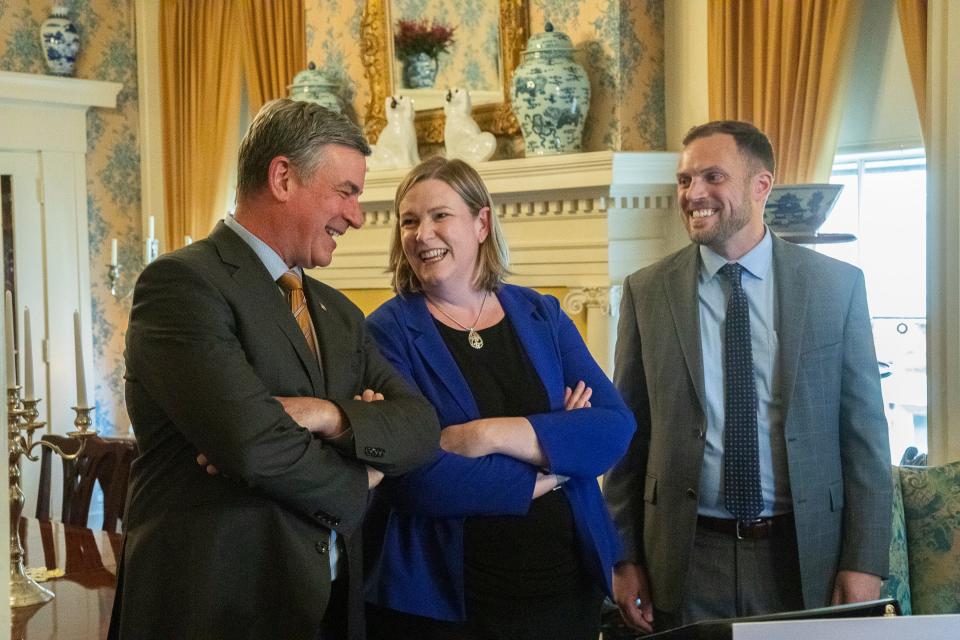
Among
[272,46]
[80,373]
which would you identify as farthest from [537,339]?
[272,46]

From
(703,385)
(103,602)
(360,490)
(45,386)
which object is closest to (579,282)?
(703,385)

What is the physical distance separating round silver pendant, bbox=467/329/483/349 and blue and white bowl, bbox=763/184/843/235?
4.35ft

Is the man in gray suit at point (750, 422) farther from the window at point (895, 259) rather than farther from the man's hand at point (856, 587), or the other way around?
the window at point (895, 259)

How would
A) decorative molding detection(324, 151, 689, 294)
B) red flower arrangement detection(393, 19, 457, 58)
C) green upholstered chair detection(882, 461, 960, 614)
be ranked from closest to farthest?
green upholstered chair detection(882, 461, 960, 614)
decorative molding detection(324, 151, 689, 294)
red flower arrangement detection(393, 19, 457, 58)

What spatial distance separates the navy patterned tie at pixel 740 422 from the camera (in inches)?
86.5

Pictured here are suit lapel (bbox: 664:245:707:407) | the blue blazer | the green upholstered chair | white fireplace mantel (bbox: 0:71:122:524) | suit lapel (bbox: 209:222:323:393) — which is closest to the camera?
suit lapel (bbox: 209:222:323:393)

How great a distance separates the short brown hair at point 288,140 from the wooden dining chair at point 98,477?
1.84m

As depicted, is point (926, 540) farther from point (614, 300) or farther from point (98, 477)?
point (98, 477)

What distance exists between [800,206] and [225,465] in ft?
6.86

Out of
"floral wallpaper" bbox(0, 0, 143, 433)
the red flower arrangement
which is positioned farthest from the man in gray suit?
"floral wallpaper" bbox(0, 0, 143, 433)

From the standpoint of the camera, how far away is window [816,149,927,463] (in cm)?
374

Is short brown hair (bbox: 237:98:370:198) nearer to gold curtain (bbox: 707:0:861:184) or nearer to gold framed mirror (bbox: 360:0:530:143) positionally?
gold curtain (bbox: 707:0:861:184)

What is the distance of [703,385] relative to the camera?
7.39 feet

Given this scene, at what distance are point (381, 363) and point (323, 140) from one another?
0.42 m
